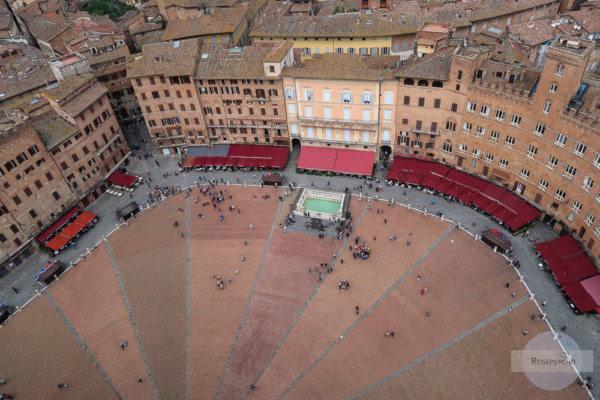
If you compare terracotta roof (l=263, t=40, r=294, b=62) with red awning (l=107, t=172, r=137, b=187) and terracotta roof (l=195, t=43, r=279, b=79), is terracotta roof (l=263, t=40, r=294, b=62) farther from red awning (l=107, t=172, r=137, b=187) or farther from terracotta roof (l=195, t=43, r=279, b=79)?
red awning (l=107, t=172, r=137, b=187)

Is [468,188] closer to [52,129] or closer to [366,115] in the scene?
[366,115]

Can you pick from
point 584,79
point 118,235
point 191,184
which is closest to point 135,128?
point 191,184

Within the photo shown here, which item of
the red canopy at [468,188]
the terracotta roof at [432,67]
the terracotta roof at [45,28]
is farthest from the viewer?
the terracotta roof at [45,28]

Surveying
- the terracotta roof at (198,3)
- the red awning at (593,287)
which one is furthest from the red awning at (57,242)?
the red awning at (593,287)

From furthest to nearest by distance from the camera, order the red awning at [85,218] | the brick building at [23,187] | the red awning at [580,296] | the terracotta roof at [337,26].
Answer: the terracotta roof at [337,26] < the red awning at [85,218] < the brick building at [23,187] < the red awning at [580,296]

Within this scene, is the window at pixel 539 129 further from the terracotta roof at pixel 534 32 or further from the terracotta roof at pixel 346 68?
the terracotta roof at pixel 534 32

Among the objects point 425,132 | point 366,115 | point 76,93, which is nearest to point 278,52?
point 366,115
